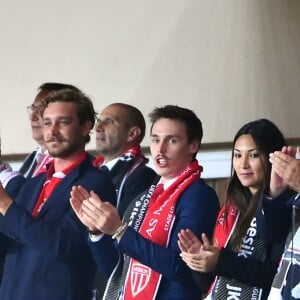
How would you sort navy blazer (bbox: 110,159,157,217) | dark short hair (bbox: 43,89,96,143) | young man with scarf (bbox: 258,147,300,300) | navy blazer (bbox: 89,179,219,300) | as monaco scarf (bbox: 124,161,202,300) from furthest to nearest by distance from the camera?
navy blazer (bbox: 110,159,157,217), dark short hair (bbox: 43,89,96,143), as monaco scarf (bbox: 124,161,202,300), navy blazer (bbox: 89,179,219,300), young man with scarf (bbox: 258,147,300,300)

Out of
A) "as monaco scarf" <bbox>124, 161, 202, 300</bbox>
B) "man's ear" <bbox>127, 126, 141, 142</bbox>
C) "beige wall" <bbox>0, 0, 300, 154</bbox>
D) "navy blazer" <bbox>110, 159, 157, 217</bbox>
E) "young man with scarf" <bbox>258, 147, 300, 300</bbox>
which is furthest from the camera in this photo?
Result: "beige wall" <bbox>0, 0, 300, 154</bbox>

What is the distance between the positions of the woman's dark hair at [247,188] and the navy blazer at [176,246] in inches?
3.5

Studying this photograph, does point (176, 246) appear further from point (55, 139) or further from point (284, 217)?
point (55, 139)

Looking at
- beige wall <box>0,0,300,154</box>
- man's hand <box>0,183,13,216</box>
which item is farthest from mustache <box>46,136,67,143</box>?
beige wall <box>0,0,300,154</box>

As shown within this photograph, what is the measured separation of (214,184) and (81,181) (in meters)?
1.78

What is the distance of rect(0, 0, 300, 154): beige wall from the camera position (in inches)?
192

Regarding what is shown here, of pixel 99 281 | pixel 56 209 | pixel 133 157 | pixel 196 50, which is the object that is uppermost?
pixel 196 50

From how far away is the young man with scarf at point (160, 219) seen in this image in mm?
2926

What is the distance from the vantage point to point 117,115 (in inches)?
156

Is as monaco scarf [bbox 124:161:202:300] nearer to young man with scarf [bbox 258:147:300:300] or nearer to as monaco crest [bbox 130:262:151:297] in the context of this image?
as monaco crest [bbox 130:262:151:297]

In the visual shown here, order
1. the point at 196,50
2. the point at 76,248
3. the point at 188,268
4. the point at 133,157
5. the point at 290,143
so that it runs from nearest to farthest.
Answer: the point at 188,268, the point at 76,248, the point at 133,157, the point at 290,143, the point at 196,50

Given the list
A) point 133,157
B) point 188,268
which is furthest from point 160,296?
point 133,157

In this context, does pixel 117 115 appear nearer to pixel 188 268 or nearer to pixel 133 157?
pixel 133 157

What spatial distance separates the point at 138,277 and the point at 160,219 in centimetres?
20
